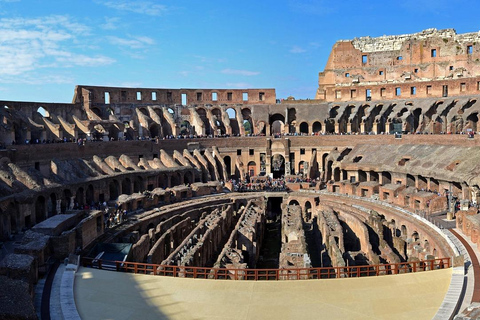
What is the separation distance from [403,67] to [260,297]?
43250 mm

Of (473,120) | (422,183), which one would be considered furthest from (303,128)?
(422,183)

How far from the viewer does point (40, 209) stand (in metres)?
25.0

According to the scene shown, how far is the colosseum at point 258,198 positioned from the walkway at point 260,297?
0.06m

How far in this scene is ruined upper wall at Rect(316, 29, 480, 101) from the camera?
44750mm

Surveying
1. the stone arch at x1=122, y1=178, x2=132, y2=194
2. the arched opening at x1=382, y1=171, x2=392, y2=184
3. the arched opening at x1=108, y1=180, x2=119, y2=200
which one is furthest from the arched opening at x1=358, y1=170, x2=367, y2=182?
the arched opening at x1=108, y1=180, x2=119, y2=200

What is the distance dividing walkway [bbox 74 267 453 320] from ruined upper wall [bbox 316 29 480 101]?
33.7 metres

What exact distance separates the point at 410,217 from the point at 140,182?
19733 mm

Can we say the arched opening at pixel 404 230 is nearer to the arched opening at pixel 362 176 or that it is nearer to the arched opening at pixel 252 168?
the arched opening at pixel 362 176

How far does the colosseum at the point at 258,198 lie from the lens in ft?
41.8

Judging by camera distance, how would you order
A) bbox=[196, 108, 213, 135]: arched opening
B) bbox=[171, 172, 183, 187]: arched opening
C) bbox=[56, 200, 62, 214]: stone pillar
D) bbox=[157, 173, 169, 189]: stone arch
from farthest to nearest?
bbox=[196, 108, 213, 135]: arched opening, bbox=[171, 172, 183, 187]: arched opening, bbox=[157, 173, 169, 189]: stone arch, bbox=[56, 200, 62, 214]: stone pillar

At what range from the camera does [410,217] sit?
26.0 metres

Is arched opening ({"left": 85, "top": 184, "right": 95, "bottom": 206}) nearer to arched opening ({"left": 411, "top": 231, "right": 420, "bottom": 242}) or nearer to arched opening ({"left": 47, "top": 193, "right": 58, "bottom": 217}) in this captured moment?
arched opening ({"left": 47, "top": 193, "right": 58, "bottom": 217})

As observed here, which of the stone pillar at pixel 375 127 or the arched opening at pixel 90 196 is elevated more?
the stone pillar at pixel 375 127

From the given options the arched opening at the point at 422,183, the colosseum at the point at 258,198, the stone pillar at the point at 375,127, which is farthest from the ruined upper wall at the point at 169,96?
the arched opening at the point at 422,183
